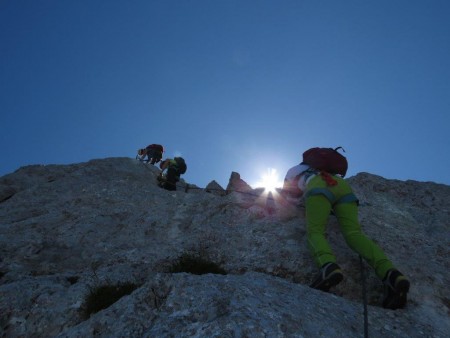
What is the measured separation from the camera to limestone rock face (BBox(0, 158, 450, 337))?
4762 mm

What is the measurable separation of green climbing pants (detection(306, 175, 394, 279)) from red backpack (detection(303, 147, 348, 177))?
2.34 ft

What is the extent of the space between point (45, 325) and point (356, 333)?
15.9 ft

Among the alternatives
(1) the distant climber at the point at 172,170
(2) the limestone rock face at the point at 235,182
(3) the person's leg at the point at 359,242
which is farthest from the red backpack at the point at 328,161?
(1) the distant climber at the point at 172,170

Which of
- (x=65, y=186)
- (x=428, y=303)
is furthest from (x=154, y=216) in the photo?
(x=428, y=303)

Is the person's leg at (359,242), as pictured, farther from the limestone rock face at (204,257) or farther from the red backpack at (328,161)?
the red backpack at (328,161)

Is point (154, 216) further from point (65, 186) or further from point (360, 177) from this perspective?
point (360, 177)

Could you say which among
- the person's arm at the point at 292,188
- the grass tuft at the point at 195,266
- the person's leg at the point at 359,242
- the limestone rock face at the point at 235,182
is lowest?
the grass tuft at the point at 195,266

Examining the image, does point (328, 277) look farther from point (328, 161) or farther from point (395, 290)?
point (328, 161)

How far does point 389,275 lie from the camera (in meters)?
5.96

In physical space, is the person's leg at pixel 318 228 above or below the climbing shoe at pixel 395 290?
above

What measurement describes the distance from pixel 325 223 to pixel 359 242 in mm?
727

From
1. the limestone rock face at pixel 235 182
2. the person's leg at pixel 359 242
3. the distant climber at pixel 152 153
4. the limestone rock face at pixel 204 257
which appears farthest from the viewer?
the distant climber at pixel 152 153

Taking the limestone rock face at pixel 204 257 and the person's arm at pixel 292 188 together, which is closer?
the limestone rock face at pixel 204 257

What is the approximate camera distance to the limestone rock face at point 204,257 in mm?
4762
